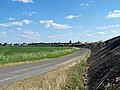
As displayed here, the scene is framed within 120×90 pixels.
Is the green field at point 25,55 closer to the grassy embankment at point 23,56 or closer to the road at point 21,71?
the grassy embankment at point 23,56

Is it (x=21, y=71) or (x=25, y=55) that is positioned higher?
(x=25, y=55)

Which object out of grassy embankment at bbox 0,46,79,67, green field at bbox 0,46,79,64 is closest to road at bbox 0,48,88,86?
grassy embankment at bbox 0,46,79,67

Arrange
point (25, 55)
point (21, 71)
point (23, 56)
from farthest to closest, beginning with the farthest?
1. point (25, 55)
2. point (23, 56)
3. point (21, 71)

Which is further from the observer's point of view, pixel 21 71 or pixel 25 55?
pixel 25 55

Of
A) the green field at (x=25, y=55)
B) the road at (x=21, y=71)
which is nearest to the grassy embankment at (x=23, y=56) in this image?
the green field at (x=25, y=55)

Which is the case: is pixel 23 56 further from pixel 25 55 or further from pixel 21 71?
pixel 21 71

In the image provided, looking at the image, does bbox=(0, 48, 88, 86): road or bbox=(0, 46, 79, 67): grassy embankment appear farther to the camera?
bbox=(0, 46, 79, 67): grassy embankment

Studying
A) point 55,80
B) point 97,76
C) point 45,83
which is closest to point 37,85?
point 45,83

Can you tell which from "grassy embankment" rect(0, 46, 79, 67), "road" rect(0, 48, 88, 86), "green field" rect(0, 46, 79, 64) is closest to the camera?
"road" rect(0, 48, 88, 86)

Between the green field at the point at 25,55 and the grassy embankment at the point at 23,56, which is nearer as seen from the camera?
the grassy embankment at the point at 23,56

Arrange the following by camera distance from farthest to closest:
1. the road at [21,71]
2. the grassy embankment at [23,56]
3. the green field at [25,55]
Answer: the green field at [25,55], the grassy embankment at [23,56], the road at [21,71]

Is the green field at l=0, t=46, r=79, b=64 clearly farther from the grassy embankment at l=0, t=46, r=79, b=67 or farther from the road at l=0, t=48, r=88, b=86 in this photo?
the road at l=0, t=48, r=88, b=86

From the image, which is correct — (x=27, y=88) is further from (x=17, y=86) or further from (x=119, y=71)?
(x=119, y=71)

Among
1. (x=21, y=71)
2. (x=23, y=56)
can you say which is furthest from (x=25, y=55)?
(x=21, y=71)
